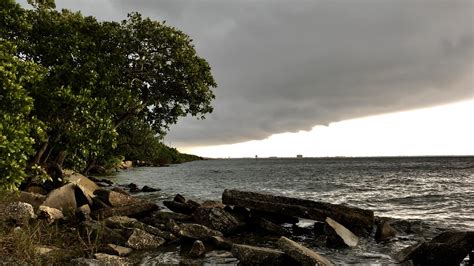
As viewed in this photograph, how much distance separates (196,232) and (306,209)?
5418 millimetres

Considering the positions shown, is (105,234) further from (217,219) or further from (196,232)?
(217,219)

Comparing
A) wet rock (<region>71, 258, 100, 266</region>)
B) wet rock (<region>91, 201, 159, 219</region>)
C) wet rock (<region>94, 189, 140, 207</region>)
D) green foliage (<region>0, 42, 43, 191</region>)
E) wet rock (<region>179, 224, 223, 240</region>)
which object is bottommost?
wet rock (<region>179, 224, 223, 240</region>)

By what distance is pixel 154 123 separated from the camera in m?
31.1

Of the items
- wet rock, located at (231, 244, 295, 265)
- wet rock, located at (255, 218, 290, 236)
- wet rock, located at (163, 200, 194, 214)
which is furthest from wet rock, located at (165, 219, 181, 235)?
wet rock, located at (163, 200, 194, 214)

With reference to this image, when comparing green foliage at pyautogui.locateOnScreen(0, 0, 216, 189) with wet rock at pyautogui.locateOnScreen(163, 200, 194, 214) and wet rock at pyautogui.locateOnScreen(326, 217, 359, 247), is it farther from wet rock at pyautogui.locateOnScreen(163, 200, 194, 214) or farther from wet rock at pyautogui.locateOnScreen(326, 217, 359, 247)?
wet rock at pyautogui.locateOnScreen(326, 217, 359, 247)

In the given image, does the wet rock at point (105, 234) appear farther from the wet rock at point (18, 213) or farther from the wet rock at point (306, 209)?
the wet rock at point (306, 209)

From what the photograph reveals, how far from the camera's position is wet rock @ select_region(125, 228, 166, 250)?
13781 millimetres

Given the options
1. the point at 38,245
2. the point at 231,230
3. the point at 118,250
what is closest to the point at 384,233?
the point at 231,230

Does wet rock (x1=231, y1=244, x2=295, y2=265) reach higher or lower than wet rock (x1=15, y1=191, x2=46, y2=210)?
lower

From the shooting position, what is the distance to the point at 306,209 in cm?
1733

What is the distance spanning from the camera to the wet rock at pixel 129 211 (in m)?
17.5

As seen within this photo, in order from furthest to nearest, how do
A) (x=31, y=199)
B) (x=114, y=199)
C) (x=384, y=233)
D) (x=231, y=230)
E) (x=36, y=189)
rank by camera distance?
1. (x=36, y=189)
2. (x=114, y=199)
3. (x=31, y=199)
4. (x=231, y=230)
5. (x=384, y=233)

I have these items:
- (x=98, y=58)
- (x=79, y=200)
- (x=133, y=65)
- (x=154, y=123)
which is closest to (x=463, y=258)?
(x=79, y=200)

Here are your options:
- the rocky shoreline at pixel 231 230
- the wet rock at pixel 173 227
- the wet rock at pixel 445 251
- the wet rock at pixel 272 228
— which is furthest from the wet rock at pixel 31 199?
the wet rock at pixel 445 251
